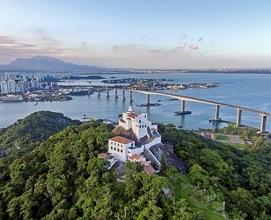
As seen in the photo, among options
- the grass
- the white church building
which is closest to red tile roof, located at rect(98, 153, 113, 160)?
the white church building

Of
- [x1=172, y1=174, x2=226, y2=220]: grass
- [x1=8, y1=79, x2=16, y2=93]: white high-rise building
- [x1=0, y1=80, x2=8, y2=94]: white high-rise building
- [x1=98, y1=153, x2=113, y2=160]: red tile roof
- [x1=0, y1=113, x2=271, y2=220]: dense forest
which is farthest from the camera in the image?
[x1=8, y1=79, x2=16, y2=93]: white high-rise building

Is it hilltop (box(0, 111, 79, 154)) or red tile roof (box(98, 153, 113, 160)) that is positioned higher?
red tile roof (box(98, 153, 113, 160))

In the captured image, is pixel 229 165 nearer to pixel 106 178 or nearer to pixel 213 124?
pixel 106 178

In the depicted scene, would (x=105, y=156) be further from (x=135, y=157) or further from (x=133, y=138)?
(x=133, y=138)

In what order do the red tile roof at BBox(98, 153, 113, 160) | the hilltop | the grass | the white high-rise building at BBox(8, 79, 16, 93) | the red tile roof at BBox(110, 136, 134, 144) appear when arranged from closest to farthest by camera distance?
the grass < the red tile roof at BBox(98, 153, 113, 160) < the red tile roof at BBox(110, 136, 134, 144) < the hilltop < the white high-rise building at BBox(8, 79, 16, 93)

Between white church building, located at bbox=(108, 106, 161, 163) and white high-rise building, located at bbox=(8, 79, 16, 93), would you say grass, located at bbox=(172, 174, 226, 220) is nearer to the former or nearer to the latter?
white church building, located at bbox=(108, 106, 161, 163)

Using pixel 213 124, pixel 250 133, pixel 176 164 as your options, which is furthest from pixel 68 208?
pixel 213 124

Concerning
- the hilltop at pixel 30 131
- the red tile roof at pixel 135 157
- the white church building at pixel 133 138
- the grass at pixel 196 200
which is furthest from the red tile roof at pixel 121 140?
the hilltop at pixel 30 131
